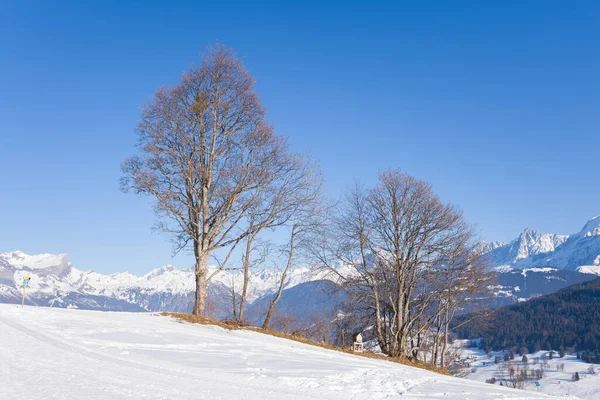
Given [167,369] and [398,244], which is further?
[398,244]

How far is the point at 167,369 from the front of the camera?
35.2ft

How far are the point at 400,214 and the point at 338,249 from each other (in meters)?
4.18

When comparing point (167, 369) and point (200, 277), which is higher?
point (200, 277)

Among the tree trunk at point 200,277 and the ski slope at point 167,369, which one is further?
the tree trunk at point 200,277

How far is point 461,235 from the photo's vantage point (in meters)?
27.7

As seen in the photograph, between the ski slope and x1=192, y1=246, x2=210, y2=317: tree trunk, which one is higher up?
x1=192, y1=246, x2=210, y2=317: tree trunk

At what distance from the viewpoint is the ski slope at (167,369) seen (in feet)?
27.3

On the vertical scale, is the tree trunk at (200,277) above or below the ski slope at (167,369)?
above

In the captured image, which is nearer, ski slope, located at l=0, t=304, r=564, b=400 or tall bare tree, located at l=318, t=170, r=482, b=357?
ski slope, located at l=0, t=304, r=564, b=400

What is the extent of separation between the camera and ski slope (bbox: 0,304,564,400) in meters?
8.33

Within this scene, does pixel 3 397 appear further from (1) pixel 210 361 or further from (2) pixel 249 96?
(2) pixel 249 96

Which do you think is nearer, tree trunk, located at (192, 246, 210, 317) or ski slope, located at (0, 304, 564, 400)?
ski slope, located at (0, 304, 564, 400)

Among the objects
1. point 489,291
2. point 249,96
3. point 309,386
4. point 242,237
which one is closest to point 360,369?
point 309,386

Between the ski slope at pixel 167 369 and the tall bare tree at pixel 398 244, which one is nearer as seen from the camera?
the ski slope at pixel 167 369
